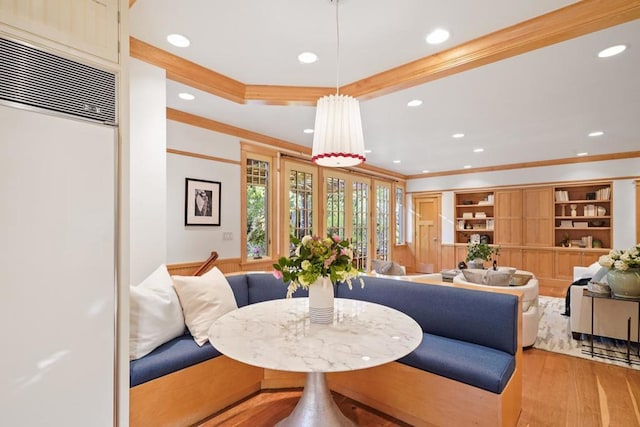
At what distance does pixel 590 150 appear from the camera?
18.7 ft

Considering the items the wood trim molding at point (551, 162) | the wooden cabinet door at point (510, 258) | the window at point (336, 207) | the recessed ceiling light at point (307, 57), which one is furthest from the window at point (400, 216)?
the recessed ceiling light at point (307, 57)

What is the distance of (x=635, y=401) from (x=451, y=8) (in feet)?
10.5

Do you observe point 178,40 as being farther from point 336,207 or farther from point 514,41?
point 336,207

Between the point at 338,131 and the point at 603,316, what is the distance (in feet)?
11.7

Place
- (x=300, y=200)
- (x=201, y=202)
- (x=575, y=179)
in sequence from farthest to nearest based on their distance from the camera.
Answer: (x=575, y=179)
(x=300, y=200)
(x=201, y=202)

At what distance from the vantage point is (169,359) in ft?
6.42

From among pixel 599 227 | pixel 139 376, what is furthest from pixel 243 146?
pixel 599 227

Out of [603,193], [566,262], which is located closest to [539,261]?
[566,262]

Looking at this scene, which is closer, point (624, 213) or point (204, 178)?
point (204, 178)

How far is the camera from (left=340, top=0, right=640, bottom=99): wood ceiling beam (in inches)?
75.3

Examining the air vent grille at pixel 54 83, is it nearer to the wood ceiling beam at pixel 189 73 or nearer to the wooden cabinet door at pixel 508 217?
the wood ceiling beam at pixel 189 73

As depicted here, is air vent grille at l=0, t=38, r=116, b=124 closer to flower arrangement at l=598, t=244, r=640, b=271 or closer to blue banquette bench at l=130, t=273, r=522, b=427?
blue banquette bench at l=130, t=273, r=522, b=427

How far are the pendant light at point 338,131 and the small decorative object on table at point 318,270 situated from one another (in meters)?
0.65

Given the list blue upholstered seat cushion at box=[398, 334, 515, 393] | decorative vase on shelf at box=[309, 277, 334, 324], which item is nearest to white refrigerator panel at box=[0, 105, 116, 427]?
decorative vase on shelf at box=[309, 277, 334, 324]
